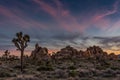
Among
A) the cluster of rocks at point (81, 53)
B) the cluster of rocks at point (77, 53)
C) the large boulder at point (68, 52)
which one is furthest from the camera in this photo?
the large boulder at point (68, 52)

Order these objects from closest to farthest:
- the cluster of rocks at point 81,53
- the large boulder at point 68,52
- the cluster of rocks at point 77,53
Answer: the cluster of rocks at point 77,53 < the cluster of rocks at point 81,53 < the large boulder at point 68,52

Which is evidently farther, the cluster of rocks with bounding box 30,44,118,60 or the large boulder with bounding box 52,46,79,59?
the large boulder with bounding box 52,46,79,59

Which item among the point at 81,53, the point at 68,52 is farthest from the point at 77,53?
the point at 68,52

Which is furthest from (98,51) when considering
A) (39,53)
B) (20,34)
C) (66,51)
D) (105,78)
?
(105,78)

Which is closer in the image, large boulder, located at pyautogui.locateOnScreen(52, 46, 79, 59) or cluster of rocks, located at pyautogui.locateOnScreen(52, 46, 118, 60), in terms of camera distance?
cluster of rocks, located at pyautogui.locateOnScreen(52, 46, 118, 60)

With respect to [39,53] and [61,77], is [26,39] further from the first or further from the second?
[39,53]

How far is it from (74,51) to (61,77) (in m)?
78.5

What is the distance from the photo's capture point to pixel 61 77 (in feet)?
74.4

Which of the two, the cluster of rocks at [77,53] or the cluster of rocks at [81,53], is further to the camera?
the cluster of rocks at [81,53]

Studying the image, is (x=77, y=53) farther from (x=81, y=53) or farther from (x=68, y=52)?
(x=68, y=52)

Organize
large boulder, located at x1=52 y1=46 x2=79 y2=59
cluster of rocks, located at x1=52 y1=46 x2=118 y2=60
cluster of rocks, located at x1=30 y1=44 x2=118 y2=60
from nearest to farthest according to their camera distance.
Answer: cluster of rocks, located at x1=30 y1=44 x2=118 y2=60 < cluster of rocks, located at x1=52 y1=46 x2=118 y2=60 < large boulder, located at x1=52 y1=46 x2=79 y2=59

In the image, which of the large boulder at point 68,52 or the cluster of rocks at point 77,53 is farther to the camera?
the large boulder at point 68,52

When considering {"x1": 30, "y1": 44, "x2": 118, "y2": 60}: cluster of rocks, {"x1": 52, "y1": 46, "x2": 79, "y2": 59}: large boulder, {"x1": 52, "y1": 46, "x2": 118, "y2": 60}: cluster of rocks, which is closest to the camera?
{"x1": 30, "y1": 44, "x2": 118, "y2": 60}: cluster of rocks

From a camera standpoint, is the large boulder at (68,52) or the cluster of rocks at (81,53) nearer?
the cluster of rocks at (81,53)
